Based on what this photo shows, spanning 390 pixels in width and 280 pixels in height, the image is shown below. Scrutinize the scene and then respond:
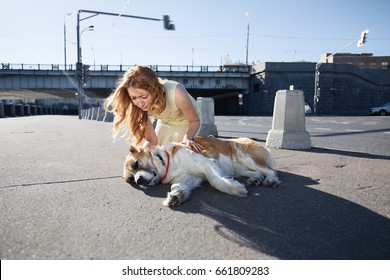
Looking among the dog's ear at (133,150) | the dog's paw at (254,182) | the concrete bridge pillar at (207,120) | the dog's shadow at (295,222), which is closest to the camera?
the dog's shadow at (295,222)

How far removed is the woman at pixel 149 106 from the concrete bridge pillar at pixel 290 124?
3.17 meters

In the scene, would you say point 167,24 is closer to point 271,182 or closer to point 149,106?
point 149,106

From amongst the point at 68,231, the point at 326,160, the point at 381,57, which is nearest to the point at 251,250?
the point at 68,231

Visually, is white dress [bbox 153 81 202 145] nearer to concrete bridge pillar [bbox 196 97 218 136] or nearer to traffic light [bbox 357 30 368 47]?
concrete bridge pillar [bbox 196 97 218 136]

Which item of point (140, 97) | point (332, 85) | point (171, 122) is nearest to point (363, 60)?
point (332, 85)

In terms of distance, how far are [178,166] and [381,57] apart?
4987 inches

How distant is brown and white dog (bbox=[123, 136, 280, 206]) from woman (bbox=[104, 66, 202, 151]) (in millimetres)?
211

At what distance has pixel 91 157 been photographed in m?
→ 5.75

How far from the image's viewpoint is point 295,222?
2.31 meters

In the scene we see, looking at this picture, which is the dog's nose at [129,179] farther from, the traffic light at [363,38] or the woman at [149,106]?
the traffic light at [363,38]

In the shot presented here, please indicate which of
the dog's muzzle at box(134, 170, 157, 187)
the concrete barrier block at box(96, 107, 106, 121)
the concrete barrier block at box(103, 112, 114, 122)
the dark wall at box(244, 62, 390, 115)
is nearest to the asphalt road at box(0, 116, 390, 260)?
the dog's muzzle at box(134, 170, 157, 187)

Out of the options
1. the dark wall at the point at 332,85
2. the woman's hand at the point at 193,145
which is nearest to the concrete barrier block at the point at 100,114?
the woman's hand at the point at 193,145

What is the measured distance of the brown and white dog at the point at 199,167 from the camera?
3.01 m

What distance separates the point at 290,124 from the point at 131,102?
4.25 m
